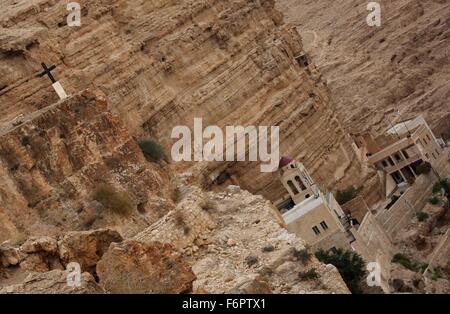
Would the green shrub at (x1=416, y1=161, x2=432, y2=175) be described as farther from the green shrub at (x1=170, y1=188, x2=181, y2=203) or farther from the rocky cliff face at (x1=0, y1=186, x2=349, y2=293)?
the green shrub at (x1=170, y1=188, x2=181, y2=203)

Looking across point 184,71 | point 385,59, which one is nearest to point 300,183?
point 184,71

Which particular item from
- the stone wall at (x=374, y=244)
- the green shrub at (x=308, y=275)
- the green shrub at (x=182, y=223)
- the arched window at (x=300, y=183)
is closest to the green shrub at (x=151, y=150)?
the arched window at (x=300, y=183)

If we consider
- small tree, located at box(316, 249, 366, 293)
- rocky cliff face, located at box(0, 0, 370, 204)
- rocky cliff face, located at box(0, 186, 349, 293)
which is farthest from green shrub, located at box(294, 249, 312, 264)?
rocky cliff face, located at box(0, 0, 370, 204)

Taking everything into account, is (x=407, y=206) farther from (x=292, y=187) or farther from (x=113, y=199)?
(x=113, y=199)

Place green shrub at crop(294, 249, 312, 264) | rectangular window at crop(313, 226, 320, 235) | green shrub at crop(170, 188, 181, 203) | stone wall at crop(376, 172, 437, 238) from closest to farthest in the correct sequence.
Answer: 1. green shrub at crop(294, 249, 312, 264)
2. green shrub at crop(170, 188, 181, 203)
3. rectangular window at crop(313, 226, 320, 235)
4. stone wall at crop(376, 172, 437, 238)

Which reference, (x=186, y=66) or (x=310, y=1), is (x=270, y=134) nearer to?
(x=186, y=66)
